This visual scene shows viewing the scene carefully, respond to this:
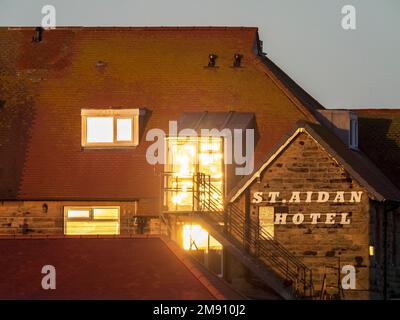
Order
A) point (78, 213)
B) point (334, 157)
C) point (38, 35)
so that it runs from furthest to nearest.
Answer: point (38, 35) < point (78, 213) < point (334, 157)

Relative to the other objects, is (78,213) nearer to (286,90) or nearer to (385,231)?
(286,90)

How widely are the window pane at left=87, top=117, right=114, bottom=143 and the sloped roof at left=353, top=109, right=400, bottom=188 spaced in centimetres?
1234

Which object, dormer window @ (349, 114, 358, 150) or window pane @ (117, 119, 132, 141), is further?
dormer window @ (349, 114, 358, 150)

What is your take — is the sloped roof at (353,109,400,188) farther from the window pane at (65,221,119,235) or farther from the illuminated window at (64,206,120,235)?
the window pane at (65,221,119,235)

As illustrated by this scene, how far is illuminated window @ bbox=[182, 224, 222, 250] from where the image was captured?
83062 mm

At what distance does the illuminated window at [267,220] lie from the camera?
8238cm

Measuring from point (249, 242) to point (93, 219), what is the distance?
688 cm

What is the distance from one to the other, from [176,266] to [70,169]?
24.1m

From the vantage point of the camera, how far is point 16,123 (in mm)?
89375

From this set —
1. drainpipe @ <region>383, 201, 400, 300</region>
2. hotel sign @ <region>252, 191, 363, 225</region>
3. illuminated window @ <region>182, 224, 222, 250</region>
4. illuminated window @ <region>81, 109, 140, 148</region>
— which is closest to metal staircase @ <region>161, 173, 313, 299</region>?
hotel sign @ <region>252, 191, 363, 225</region>

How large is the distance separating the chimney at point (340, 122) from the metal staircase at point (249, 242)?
27.9 ft

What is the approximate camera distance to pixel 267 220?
3248 inches

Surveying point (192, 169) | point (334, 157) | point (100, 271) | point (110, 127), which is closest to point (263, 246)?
point (192, 169)

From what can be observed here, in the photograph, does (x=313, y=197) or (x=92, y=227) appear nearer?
(x=313, y=197)
